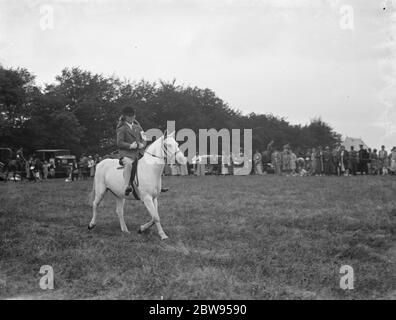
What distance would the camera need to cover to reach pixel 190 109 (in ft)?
271

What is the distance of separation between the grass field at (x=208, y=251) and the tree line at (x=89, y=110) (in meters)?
46.5

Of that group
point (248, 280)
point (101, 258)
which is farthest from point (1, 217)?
point (248, 280)

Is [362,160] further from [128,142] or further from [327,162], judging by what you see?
[128,142]

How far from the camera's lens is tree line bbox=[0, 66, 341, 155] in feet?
196

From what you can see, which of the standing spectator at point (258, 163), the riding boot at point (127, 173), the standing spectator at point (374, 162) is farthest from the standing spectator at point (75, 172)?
the riding boot at point (127, 173)

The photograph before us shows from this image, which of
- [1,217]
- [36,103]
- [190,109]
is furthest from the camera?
[190,109]

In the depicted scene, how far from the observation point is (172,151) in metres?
11.0

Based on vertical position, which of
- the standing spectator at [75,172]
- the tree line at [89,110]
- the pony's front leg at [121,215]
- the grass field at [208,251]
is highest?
the tree line at [89,110]

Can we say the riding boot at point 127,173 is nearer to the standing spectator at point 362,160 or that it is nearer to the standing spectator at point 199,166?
the standing spectator at point 199,166

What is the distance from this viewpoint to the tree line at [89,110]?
59.7 m

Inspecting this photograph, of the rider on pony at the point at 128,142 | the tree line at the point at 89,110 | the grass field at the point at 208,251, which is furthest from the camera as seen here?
the tree line at the point at 89,110

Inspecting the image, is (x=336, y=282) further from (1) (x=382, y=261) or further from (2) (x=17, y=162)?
(2) (x=17, y=162)

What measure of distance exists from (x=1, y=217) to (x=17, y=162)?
87.9 feet

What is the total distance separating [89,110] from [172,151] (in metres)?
61.4
